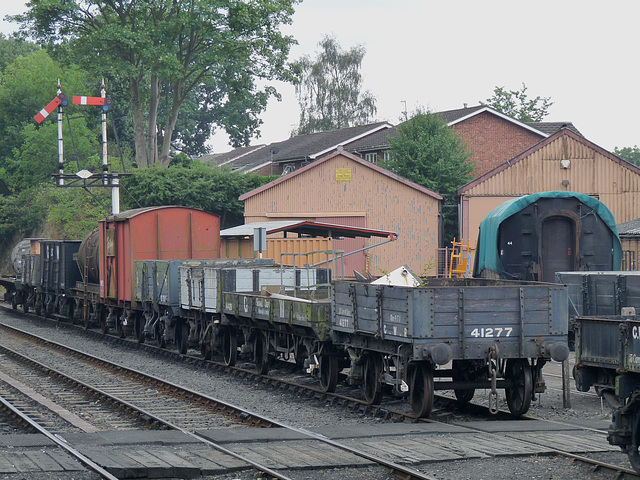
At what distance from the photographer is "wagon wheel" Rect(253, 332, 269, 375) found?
16.6 metres

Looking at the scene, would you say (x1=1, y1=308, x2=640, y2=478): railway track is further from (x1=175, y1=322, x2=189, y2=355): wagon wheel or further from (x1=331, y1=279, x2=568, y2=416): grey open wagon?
(x1=175, y1=322, x2=189, y2=355): wagon wheel

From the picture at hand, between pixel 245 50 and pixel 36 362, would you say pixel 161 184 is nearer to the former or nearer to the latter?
pixel 245 50

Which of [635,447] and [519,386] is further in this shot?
[519,386]

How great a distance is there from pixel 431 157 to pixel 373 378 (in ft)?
97.3

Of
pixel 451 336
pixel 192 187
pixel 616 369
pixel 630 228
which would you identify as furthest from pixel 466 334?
pixel 192 187

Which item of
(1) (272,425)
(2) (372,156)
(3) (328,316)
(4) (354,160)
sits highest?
(2) (372,156)

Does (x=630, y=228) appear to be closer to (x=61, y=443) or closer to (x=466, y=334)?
(x=466, y=334)

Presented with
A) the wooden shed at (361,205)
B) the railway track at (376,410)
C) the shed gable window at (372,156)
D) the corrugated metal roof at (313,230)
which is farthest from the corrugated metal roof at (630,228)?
the shed gable window at (372,156)

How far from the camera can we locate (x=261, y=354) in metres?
17.0

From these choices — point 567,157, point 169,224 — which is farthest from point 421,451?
point 567,157

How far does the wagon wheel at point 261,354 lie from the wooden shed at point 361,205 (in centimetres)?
1925

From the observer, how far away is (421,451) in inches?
380

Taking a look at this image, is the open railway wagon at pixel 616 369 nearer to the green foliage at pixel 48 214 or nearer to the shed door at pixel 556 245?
the shed door at pixel 556 245

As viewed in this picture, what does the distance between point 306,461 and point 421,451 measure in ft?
4.23
